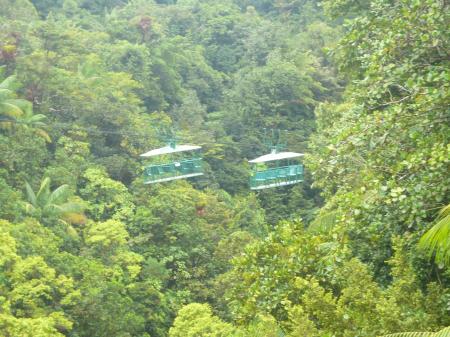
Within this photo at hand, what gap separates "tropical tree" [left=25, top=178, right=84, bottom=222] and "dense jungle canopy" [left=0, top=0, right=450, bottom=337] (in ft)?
0.18

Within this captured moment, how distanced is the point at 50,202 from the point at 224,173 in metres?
10.2

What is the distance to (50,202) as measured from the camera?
19594mm

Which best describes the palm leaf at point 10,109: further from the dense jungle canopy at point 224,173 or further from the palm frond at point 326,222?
the palm frond at point 326,222

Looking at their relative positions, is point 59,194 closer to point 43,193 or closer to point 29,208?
point 43,193

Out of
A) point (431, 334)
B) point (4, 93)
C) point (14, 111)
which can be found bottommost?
point (14, 111)

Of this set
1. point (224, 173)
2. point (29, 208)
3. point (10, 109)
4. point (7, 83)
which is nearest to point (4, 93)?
point (10, 109)

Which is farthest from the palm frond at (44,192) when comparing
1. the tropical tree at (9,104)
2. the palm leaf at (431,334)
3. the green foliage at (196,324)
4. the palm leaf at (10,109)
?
the palm leaf at (431,334)

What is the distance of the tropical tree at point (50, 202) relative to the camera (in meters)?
19.5

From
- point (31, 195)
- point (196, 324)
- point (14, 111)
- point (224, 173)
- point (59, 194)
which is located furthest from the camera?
point (224, 173)

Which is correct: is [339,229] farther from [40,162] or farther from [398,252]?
[40,162]

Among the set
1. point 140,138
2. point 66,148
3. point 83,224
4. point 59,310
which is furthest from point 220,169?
point 59,310

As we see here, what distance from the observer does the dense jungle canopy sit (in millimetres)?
7309

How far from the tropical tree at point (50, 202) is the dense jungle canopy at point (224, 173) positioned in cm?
5

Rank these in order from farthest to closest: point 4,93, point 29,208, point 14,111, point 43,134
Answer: point 43,134
point 14,111
point 4,93
point 29,208
